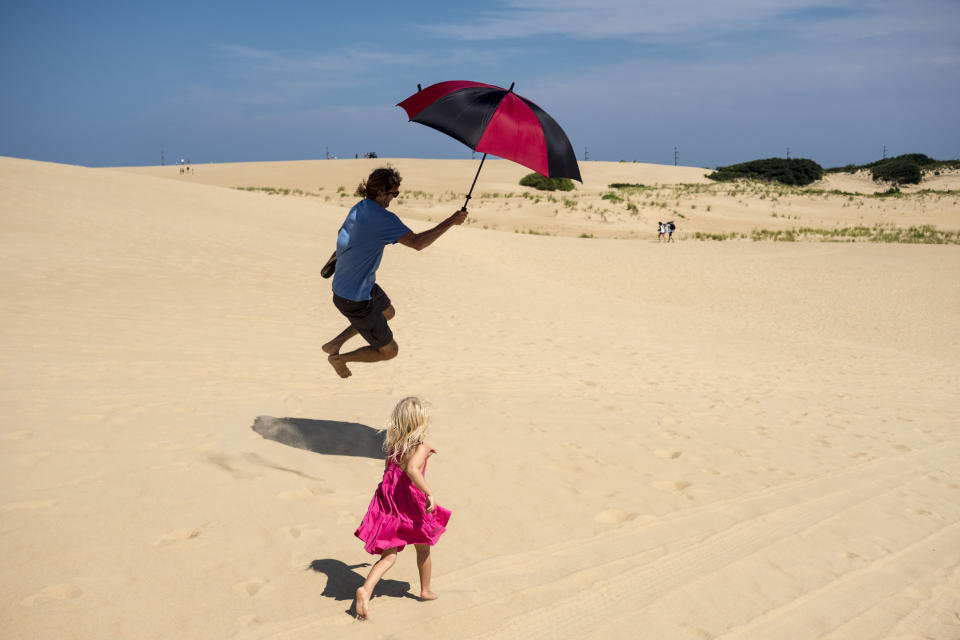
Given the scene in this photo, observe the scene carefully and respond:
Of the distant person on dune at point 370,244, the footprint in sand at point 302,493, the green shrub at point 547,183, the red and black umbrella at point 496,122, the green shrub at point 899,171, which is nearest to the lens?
the footprint in sand at point 302,493

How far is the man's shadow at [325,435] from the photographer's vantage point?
19.4ft

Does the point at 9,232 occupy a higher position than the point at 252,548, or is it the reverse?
the point at 9,232

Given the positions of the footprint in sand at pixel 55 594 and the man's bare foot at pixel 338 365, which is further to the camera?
the man's bare foot at pixel 338 365

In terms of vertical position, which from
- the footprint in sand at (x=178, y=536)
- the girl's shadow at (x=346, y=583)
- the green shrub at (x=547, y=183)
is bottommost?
the girl's shadow at (x=346, y=583)

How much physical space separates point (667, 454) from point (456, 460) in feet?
6.38

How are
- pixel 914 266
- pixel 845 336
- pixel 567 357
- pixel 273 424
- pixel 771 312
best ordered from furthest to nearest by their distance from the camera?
1. pixel 914 266
2. pixel 771 312
3. pixel 845 336
4. pixel 567 357
5. pixel 273 424

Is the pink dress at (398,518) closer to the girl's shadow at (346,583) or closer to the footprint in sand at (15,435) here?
the girl's shadow at (346,583)

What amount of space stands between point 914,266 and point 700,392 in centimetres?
1956

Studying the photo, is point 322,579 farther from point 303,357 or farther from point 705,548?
point 303,357

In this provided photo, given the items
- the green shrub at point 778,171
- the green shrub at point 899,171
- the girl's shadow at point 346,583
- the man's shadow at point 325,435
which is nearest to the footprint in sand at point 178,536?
the girl's shadow at point 346,583

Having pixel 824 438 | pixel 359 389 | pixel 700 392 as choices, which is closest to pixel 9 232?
pixel 359 389

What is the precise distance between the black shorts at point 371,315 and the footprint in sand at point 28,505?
2.11 meters

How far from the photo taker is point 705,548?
4.75m

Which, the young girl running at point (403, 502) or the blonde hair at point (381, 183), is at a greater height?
the blonde hair at point (381, 183)
